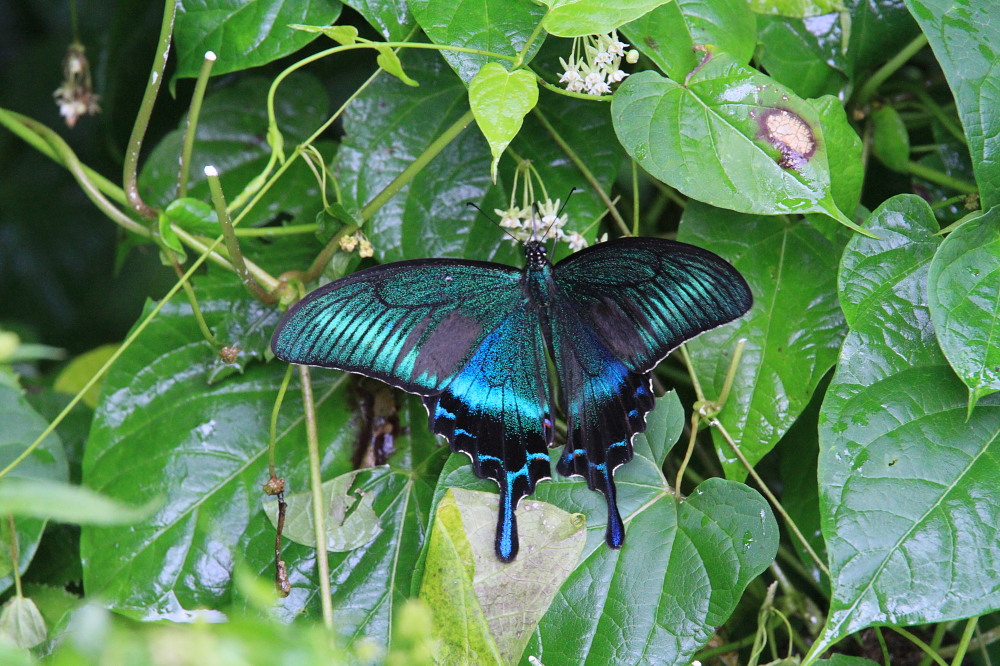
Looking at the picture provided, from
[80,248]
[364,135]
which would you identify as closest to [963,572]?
[364,135]

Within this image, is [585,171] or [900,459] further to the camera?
[585,171]

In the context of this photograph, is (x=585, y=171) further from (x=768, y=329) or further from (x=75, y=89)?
(x=75, y=89)

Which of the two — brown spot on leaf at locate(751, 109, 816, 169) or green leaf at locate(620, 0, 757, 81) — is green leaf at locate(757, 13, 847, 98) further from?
brown spot on leaf at locate(751, 109, 816, 169)

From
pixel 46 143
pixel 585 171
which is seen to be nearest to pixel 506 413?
pixel 585 171

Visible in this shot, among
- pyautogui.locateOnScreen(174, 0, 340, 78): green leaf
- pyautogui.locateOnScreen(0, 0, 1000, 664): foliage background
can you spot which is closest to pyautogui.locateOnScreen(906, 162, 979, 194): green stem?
pyautogui.locateOnScreen(0, 0, 1000, 664): foliage background

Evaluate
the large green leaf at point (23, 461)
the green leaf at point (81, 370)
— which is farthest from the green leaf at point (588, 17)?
the green leaf at point (81, 370)

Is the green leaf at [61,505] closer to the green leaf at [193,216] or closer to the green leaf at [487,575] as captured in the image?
the green leaf at [487,575]
